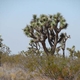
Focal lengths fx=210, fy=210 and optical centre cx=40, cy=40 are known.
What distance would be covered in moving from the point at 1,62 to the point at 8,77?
21.7ft

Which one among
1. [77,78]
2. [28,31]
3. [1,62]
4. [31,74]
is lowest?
[77,78]

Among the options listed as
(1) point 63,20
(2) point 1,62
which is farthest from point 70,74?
(1) point 63,20

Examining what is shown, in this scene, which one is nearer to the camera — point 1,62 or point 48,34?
point 1,62

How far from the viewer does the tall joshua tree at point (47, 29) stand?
2003cm

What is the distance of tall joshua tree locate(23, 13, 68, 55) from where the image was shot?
789 inches

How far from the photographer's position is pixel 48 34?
1997cm

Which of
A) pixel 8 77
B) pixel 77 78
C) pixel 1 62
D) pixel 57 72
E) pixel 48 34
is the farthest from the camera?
pixel 48 34

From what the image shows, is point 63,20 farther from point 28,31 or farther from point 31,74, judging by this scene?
point 31,74

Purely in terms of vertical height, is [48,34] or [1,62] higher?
[48,34]

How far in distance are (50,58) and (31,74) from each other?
1.26 m

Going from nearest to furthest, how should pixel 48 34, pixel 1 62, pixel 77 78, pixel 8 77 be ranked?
pixel 77 78, pixel 8 77, pixel 1 62, pixel 48 34

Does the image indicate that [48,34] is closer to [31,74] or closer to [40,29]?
[40,29]

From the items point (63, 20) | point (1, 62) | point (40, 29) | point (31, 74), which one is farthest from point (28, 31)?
point (31, 74)

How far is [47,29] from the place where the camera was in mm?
20188
